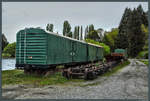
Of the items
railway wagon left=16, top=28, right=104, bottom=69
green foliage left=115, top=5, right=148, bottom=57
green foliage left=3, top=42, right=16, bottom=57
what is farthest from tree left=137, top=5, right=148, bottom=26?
railway wagon left=16, top=28, right=104, bottom=69

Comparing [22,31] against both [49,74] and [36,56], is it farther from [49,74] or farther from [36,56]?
[49,74]

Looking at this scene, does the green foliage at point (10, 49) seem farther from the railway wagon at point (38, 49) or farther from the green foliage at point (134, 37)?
the railway wagon at point (38, 49)

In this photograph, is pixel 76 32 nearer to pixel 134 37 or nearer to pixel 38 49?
pixel 134 37

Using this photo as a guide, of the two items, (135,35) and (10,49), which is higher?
(135,35)

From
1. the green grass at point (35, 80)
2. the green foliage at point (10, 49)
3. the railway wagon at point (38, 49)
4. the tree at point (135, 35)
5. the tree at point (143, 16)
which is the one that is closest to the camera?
the green grass at point (35, 80)

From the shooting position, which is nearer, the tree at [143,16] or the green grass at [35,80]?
the green grass at [35,80]

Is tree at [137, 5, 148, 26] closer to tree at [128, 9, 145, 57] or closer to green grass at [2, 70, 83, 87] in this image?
tree at [128, 9, 145, 57]

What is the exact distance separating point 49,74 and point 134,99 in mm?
7221

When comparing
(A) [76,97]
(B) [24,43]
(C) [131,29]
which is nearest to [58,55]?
(B) [24,43]

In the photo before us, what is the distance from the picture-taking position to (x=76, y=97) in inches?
270

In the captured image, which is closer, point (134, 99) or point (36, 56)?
point (134, 99)

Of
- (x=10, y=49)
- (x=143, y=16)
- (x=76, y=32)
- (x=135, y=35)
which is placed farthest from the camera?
(x=143, y=16)

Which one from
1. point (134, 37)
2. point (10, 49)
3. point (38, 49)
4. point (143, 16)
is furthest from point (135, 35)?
point (38, 49)

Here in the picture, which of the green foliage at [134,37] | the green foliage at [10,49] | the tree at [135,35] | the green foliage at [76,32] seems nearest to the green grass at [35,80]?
the green foliage at [10,49]
